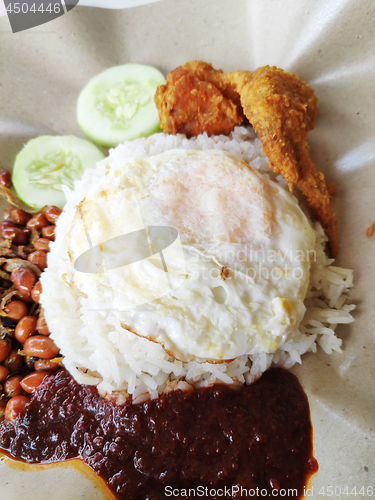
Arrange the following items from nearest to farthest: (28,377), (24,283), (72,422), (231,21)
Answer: (72,422), (28,377), (24,283), (231,21)

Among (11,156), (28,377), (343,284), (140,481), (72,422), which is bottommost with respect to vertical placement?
(140,481)

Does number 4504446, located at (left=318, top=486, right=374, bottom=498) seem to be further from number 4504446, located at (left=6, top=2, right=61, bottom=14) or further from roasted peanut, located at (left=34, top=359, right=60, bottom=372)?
number 4504446, located at (left=6, top=2, right=61, bottom=14)

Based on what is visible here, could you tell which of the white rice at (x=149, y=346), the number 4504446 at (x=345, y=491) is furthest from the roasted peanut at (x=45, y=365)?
the number 4504446 at (x=345, y=491)

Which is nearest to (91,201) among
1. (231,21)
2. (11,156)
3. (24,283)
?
(24,283)

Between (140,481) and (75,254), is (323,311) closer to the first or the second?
(140,481)

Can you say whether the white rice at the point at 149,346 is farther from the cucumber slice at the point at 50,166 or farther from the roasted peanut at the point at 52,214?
the cucumber slice at the point at 50,166

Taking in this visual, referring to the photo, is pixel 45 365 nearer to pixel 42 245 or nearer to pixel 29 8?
pixel 42 245

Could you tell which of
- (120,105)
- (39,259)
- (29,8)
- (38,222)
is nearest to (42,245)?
(39,259)
